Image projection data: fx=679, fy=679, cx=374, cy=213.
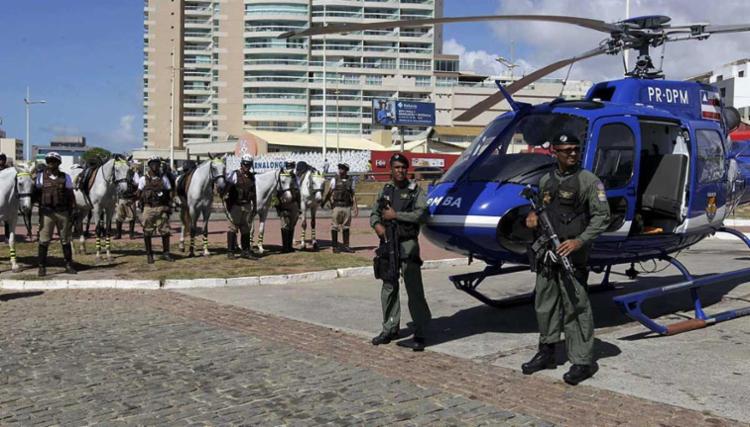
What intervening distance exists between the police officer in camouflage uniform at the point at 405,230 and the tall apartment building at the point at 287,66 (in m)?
93.8

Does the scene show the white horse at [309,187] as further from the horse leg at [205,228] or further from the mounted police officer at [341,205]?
the horse leg at [205,228]

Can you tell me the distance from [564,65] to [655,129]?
4.63 feet

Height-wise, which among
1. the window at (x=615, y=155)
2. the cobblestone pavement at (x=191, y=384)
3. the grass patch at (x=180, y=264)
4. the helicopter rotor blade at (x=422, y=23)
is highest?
the helicopter rotor blade at (x=422, y=23)

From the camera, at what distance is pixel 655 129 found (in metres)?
8.58

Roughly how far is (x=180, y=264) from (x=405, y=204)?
7.48 m

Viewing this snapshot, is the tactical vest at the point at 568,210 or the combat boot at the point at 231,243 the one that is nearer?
the tactical vest at the point at 568,210

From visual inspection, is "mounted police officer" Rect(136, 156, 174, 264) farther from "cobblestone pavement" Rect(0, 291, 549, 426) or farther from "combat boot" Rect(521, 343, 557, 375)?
"combat boot" Rect(521, 343, 557, 375)

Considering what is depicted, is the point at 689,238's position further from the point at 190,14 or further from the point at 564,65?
the point at 190,14

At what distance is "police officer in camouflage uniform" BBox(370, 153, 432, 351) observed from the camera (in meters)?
6.98

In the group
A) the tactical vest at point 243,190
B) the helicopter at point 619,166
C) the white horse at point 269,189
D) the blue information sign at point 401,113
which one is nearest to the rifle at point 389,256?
the helicopter at point 619,166

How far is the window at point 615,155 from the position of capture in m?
7.45

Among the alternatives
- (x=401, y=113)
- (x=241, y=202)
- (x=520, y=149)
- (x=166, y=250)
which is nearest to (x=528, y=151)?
(x=520, y=149)

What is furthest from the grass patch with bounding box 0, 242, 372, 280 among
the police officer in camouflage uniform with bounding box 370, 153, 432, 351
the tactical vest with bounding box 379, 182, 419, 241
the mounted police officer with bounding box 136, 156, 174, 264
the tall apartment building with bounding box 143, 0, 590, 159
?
the tall apartment building with bounding box 143, 0, 590, 159

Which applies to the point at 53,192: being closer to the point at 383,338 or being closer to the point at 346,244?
the point at 346,244
